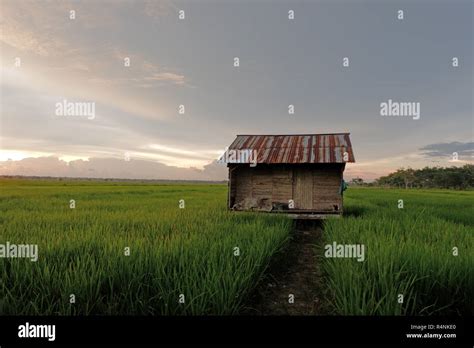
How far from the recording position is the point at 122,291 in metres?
2.83

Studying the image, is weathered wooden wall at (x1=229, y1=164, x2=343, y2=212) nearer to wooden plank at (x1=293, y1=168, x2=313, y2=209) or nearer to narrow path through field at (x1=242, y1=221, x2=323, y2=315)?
wooden plank at (x1=293, y1=168, x2=313, y2=209)

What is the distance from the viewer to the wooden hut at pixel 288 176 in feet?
34.1

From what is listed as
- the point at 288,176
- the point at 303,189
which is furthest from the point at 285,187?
the point at 303,189

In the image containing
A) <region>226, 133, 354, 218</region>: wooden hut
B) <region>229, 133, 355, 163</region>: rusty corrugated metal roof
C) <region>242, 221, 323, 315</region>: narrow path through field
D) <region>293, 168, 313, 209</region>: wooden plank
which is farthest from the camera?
<region>293, 168, 313, 209</region>: wooden plank

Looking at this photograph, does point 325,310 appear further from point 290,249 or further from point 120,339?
point 290,249

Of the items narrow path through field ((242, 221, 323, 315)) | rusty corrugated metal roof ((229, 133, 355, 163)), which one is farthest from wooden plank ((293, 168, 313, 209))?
narrow path through field ((242, 221, 323, 315))

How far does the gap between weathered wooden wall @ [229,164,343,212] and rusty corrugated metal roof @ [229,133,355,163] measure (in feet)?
2.06

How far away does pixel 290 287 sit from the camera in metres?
4.05

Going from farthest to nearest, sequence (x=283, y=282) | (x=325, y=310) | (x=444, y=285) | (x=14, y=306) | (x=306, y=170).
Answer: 1. (x=306, y=170)
2. (x=283, y=282)
3. (x=325, y=310)
4. (x=444, y=285)
5. (x=14, y=306)

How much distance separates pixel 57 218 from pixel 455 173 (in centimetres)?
6705

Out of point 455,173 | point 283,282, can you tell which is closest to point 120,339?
point 283,282

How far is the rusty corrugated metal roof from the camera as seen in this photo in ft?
33.0

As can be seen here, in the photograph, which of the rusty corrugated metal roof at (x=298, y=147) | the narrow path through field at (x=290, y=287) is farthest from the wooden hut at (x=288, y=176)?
the narrow path through field at (x=290, y=287)

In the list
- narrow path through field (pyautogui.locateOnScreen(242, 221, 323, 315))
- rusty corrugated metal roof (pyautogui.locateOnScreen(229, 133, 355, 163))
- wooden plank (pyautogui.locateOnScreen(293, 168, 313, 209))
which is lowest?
narrow path through field (pyautogui.locateOnScreen(242, 221, 323, 315))
